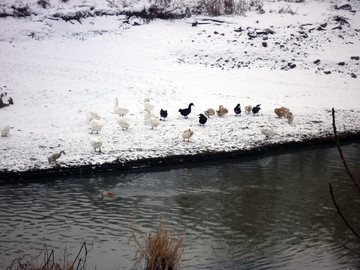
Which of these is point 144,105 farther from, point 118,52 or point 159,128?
point 118,52

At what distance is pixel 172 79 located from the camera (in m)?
22.1

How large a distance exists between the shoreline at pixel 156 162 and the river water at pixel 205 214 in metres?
0.41

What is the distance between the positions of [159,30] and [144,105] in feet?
41.3

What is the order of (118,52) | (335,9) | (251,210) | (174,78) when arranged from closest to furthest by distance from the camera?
(251,210) → (174,78) → (118,52) → (335,9)

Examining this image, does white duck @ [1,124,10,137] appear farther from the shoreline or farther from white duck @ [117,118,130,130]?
white duck @ [117,118,130,130]

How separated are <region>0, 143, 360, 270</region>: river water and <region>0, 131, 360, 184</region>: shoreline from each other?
0.41m

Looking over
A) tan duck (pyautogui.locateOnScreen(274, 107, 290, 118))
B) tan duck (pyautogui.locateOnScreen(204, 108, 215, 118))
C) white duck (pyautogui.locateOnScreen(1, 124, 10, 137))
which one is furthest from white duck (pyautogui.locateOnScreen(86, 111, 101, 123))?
tan duck (pyautogui.locateOnScreen(274, 107, 290, 118))

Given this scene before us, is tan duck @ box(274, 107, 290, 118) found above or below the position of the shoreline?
above

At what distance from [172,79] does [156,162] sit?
10.2 meters

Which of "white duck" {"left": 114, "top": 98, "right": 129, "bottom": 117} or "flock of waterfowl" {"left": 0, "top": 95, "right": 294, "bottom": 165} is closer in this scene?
"flock of waterfowl" {"left": 0, "top": 95, "right": 294, "bottom": 165}

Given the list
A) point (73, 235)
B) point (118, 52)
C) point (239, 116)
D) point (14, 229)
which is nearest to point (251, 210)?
point (73, 235)

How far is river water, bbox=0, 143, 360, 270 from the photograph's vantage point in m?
7.19

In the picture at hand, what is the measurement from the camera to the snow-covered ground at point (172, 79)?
14.4m

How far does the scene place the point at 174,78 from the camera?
22344 millimetres
